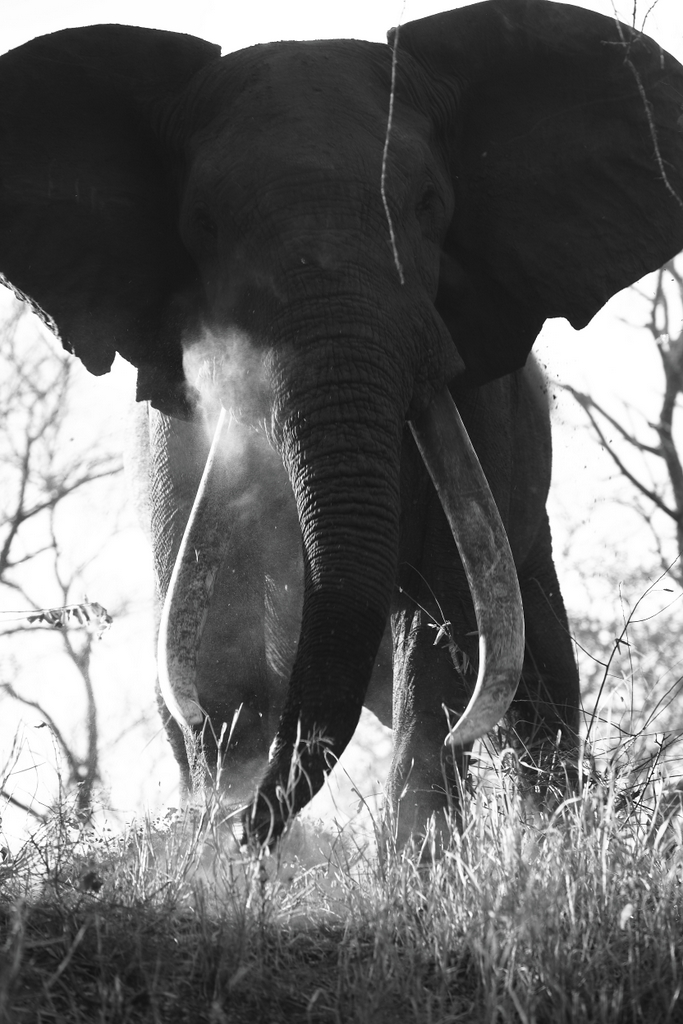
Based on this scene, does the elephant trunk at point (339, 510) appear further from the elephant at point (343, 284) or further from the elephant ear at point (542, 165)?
the elephant ear at point (542, 165)

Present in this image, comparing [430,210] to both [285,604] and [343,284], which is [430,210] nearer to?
[343,284]

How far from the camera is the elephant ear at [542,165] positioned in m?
4.75

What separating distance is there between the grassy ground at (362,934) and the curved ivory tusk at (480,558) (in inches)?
16.3

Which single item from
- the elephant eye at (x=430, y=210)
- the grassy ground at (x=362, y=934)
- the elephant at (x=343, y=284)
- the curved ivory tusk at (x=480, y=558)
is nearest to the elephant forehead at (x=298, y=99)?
the elephant at (x=343, y=284)

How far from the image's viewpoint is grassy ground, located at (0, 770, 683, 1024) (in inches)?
97.0

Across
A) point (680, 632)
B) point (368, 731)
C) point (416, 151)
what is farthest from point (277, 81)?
point (368, 731)

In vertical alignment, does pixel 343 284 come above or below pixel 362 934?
above

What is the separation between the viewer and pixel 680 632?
46.7ft

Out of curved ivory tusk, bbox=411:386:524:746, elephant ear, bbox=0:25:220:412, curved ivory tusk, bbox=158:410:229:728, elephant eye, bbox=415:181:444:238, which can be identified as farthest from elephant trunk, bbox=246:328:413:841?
elephant ear, bbox=0:25:220:412

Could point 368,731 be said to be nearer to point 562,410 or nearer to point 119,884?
point 562,410

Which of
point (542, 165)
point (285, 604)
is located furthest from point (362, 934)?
point (542, 165)

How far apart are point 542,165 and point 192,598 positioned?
2.17 m

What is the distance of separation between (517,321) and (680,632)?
32.8 feet

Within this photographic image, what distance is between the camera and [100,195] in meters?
4.71
